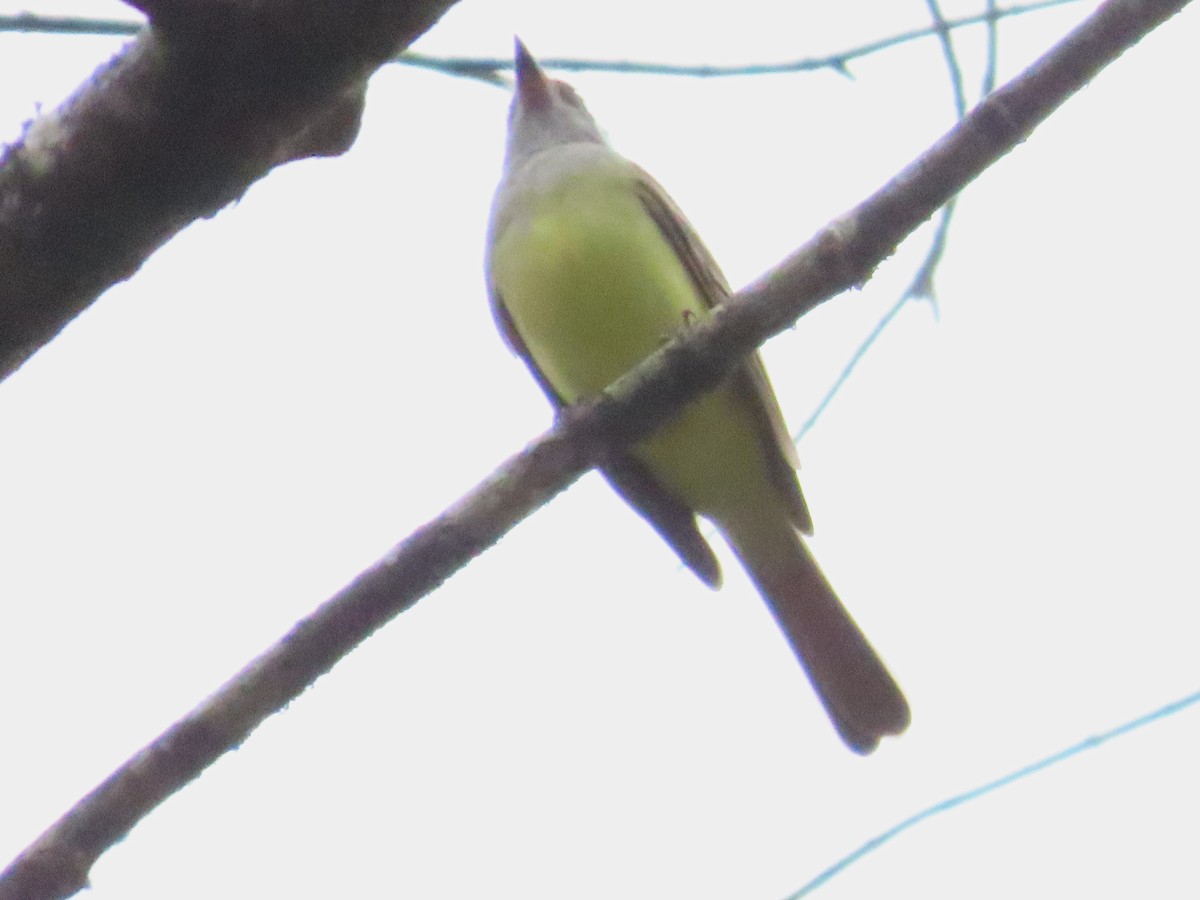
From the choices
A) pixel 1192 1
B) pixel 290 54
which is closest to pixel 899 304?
pixel 1192 1

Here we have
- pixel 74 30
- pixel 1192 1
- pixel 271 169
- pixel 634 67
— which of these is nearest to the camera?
pixel 271 169

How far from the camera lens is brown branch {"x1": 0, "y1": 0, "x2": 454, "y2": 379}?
1.73 m

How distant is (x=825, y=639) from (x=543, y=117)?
233cm

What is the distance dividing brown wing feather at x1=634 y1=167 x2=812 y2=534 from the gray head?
1.14 m

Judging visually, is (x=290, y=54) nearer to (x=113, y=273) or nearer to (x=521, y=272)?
(x=113, y=273)

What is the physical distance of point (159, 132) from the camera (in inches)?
69.5

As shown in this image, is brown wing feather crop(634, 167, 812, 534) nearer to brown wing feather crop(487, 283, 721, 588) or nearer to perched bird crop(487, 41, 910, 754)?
perched bird crop(487, 41, 910, 754)

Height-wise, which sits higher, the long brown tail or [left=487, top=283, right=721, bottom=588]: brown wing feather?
[left=487, top=283, right=721, bottom=588]: brown wing feather

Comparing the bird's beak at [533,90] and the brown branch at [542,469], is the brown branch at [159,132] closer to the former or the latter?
the brown branch at [542,469]

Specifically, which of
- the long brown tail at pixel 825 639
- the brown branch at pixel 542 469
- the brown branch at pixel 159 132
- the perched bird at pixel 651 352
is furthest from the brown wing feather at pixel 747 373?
the brown branch at pixel 159 132

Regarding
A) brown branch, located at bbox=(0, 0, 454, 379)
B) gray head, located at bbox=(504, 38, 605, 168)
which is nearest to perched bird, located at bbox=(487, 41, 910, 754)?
gray head, located at bbox=(504, 38, 605, 168)

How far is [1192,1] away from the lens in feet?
6.88

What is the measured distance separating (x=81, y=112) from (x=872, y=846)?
1.79 m

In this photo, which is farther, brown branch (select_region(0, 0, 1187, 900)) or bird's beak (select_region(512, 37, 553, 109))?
bird's beak (select_region(512, 37, 553, 109))
